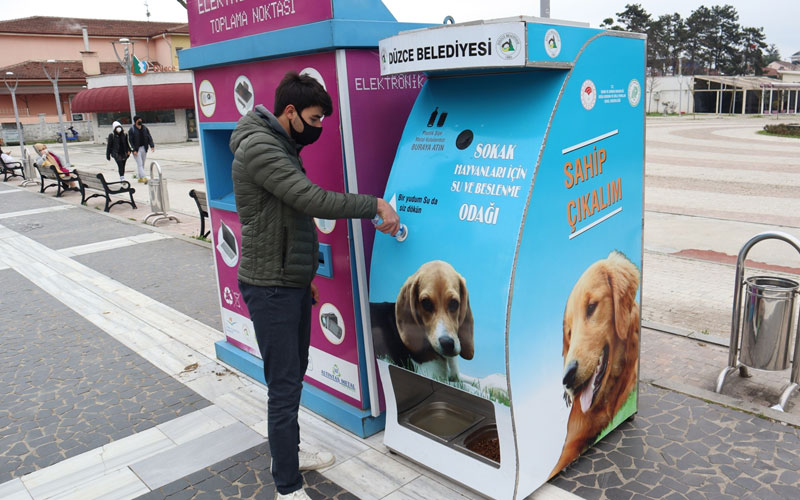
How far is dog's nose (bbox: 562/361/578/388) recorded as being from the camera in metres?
3.04

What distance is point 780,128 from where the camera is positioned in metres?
27.2

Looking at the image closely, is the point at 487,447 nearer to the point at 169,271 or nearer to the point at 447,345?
the point at 447,345

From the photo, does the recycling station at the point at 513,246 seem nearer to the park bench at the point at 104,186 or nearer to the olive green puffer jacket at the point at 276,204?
the olive green puffer jacket at the point at 276,204

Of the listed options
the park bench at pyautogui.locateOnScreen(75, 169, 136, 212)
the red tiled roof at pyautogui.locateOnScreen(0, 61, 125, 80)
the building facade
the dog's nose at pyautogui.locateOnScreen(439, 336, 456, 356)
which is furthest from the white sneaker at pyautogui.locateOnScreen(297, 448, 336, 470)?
the red tiled roof at pyautogui.locateOnScreen(0, 61, 125, 80)

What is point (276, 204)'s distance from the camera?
112 inches

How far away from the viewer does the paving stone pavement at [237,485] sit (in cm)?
316

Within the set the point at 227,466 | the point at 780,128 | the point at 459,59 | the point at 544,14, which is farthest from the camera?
the point at 780,128

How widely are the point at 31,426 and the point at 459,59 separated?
3.53 meters

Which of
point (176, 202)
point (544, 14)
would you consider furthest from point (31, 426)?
point (176, 202)

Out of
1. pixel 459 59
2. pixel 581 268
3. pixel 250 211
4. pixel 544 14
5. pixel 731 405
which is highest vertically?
pixel 544 14

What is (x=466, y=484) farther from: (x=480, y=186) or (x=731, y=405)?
(x=731, y=405)

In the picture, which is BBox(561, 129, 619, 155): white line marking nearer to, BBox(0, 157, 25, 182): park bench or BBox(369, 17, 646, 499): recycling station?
BBox(369, 17, 646, 499): recycling station

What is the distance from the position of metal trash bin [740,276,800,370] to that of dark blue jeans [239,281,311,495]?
287cm

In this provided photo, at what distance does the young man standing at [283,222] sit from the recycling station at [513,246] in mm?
390
